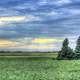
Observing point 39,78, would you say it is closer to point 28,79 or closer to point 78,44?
point 28,79

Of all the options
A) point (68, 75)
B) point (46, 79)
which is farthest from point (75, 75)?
point (46, 79)

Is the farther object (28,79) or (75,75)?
(75,75)

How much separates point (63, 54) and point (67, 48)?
3.78m

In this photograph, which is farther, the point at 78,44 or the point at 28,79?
the point at 78,44

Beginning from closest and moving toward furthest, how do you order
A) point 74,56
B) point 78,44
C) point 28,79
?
point 28,79 → point 74,56 → point 78,44

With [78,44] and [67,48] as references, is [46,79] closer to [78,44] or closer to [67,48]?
[67,48]

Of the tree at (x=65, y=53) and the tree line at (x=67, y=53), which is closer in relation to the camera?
the tree line at (x=67, y=53)

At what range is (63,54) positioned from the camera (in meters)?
77.9

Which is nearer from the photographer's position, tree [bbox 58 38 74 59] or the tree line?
the tree line

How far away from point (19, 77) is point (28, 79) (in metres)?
1.40

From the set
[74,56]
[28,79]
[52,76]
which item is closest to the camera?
[28,79]

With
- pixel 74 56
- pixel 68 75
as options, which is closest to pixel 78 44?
pixel 74 56

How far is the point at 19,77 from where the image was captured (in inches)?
1204

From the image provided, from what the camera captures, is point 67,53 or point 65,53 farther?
point 65,53
